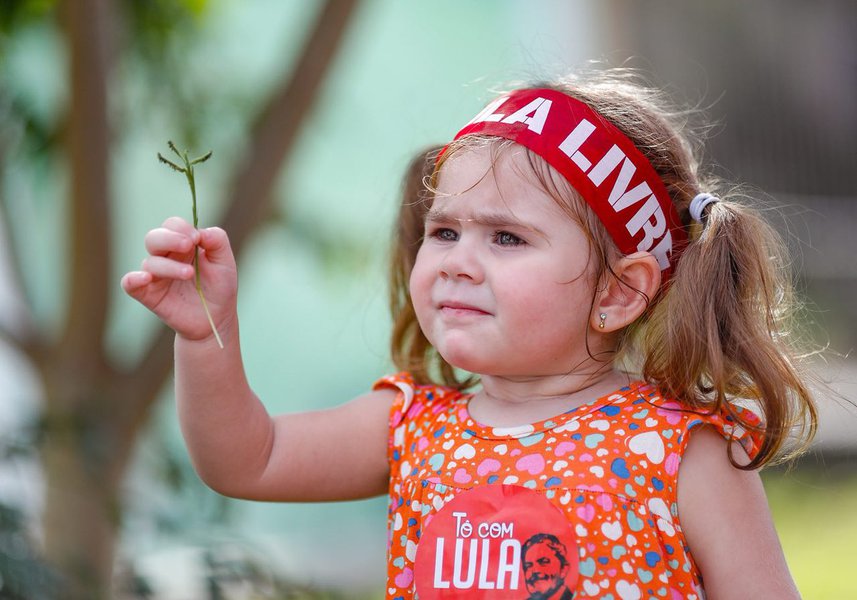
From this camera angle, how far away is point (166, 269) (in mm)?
1563

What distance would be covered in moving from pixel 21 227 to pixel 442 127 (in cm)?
238

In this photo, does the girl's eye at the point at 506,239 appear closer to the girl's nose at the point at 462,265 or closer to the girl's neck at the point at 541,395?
the girl's nose at the point at 462,265

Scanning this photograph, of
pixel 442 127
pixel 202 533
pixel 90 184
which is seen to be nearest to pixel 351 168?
pixel 442 127

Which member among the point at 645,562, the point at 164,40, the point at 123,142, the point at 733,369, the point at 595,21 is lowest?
the point at 645,562

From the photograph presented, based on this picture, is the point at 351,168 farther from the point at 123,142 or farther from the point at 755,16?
the point at 755,16

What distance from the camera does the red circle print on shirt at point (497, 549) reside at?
5.09ft

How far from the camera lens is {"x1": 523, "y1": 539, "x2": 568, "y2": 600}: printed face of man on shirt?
1.54 metres

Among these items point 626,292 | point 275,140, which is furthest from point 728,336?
point 275,140

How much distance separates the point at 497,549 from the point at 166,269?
2.07 ft

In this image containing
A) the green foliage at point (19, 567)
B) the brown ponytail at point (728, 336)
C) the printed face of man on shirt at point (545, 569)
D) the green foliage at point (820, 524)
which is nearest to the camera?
the printed face of man on shirt at point (545, 569)

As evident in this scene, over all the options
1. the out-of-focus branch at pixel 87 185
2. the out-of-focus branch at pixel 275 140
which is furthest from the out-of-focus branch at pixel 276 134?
the out-of-focus branch at pixel 87 185

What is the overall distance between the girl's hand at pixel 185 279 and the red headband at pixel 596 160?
0.46 meters

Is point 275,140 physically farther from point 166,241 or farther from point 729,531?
point 729,531

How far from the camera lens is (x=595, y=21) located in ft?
24.9
